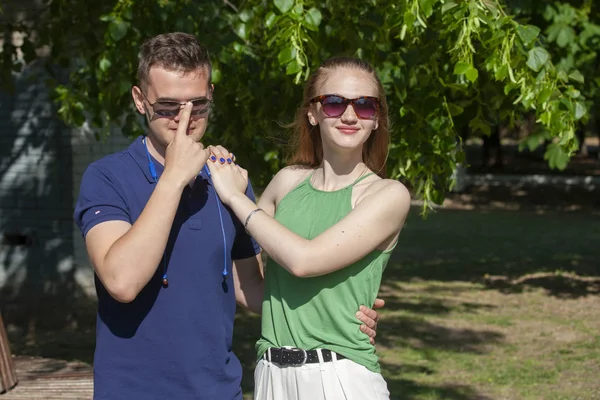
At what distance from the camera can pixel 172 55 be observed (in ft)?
8.20

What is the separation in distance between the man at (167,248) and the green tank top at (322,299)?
207mm

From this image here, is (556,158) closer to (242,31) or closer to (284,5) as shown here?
(242,31)

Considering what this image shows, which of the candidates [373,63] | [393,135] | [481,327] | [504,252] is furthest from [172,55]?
[504,252]

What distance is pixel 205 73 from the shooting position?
2.58 metres

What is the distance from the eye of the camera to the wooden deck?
519cm

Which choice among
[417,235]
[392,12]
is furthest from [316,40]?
[417,235]

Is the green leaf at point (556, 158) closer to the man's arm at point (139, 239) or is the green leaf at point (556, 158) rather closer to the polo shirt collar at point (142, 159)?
the polo shirt collar at point (142, 159)

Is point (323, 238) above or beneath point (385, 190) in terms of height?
beneath

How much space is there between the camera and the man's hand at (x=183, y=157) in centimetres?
238

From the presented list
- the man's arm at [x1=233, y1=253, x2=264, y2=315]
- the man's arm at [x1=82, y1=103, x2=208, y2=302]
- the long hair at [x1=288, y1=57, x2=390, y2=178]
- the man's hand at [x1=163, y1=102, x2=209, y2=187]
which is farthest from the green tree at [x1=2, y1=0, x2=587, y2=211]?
the man's arm at [x1=82, y1=103, x2=208, y2=302]

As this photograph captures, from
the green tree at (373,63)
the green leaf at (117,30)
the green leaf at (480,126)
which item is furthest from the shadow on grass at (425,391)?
the green leaf at (117,30)

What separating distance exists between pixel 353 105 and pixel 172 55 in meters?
0.58

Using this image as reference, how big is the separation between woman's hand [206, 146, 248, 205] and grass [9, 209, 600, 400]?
447 cm

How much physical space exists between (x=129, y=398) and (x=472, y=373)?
18.6ft
